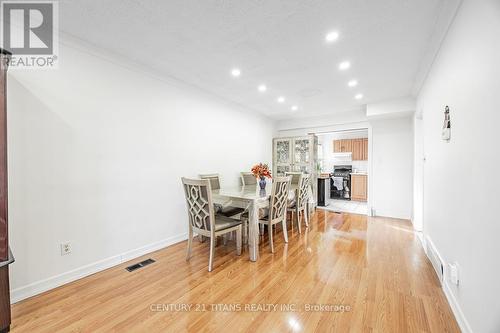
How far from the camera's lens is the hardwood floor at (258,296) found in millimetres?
1511

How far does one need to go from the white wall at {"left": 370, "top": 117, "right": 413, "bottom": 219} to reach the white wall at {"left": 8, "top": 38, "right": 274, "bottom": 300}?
13.1 ft

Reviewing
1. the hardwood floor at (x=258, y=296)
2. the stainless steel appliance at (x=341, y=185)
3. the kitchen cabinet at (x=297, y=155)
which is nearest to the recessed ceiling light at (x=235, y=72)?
the hardwood floor at (x=258, y=296)

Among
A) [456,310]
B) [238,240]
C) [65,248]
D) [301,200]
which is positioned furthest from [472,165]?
[65,248]

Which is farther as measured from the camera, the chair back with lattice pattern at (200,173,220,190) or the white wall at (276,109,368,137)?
the white wall at (276,109,368,137)

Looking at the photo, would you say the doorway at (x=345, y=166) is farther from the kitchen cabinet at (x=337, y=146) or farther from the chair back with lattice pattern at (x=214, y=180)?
the chair back with lattice pattern at (x=214, y=180)

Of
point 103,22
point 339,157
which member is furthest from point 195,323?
point 339,157

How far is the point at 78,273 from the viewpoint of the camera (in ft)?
6.92

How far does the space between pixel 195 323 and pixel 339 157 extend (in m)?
7.39

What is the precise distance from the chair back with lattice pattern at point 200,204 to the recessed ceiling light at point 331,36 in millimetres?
1936

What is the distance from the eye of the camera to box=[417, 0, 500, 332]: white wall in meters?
1.10

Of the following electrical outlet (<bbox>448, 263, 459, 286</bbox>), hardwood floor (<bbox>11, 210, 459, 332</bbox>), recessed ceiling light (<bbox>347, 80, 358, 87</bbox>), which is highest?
recessed ceiling light (<bbox>347, 80, 358, 87</bbox>)

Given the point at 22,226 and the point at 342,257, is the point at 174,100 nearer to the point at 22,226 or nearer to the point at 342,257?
the point at 22,226

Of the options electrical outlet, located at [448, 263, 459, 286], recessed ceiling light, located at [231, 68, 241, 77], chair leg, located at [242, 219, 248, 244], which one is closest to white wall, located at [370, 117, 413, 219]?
electrical outlet, located at [448, 263, 459, 286]

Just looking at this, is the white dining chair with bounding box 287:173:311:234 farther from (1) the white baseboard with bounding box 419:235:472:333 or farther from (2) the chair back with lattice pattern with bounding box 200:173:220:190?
(1) the white baseboard with bounding box 419:235:472:333
